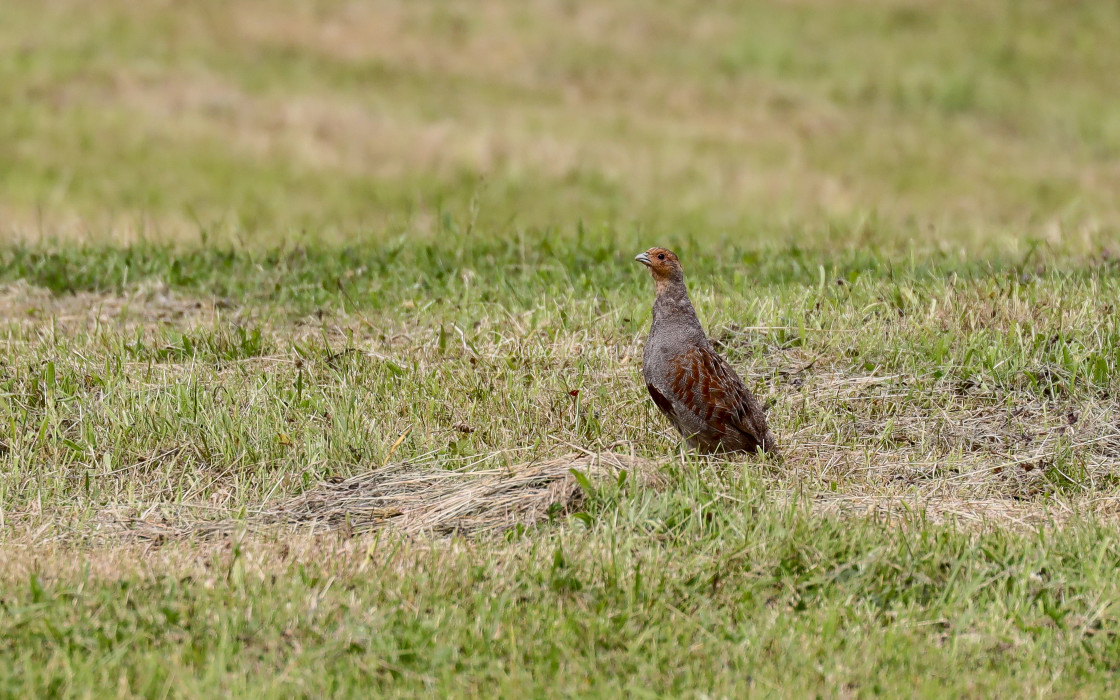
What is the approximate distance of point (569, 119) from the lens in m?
19.5

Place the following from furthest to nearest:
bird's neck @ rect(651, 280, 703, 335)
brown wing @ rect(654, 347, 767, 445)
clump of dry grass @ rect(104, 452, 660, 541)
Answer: bird's neck @ rect(651, 280, 703, 335), brown wing @ rect(654, 347, 767, 445), clump of dry grass @ rect(104, 452, 660, 541)

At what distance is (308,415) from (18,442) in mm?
1292

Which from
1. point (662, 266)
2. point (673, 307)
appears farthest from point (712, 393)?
point (662, 266)

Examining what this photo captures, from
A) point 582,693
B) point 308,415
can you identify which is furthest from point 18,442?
point 582,693

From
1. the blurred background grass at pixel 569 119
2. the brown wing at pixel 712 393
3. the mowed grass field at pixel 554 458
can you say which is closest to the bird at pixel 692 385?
the brown wing at pixel 712 393

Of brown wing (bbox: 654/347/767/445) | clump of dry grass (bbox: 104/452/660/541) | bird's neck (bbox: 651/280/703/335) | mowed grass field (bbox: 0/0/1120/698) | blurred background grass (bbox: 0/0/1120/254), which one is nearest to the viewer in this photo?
mowed grass field (bbox: 0/0/1120/698)

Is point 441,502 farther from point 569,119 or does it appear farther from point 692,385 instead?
point 569,119

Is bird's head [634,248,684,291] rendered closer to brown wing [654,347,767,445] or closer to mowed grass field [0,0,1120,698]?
brown wing [654,347,767,445]

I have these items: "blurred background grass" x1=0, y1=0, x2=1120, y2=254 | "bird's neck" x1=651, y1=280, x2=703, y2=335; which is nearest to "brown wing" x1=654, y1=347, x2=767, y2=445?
"bird's neck" x1=651, y1=280, x2=703, y2=335

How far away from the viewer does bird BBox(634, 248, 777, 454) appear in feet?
16.8

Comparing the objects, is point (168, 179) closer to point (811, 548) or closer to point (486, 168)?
point (486, 168)

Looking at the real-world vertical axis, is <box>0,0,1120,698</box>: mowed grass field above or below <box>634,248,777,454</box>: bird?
below

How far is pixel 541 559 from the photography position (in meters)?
4.41

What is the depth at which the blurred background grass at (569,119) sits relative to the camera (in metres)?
14.6
